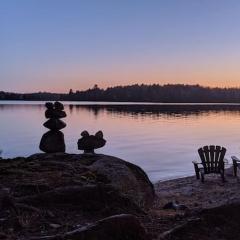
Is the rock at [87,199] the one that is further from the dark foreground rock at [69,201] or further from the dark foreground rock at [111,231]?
the dark foreground rock at [111,231]

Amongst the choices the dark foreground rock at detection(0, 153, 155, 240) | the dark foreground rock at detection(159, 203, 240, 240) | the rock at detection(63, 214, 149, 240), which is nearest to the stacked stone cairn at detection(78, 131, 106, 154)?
the dark foreground rock at detection(0, 153, 155, 240)

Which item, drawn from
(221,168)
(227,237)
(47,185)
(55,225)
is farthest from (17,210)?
(221,168)

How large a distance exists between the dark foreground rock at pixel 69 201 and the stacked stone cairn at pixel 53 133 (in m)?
6.52

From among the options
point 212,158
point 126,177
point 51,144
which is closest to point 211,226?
point 126,177

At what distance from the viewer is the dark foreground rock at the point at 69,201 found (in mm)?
5152

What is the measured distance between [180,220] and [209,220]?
42 cm

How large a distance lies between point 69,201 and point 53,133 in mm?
10302

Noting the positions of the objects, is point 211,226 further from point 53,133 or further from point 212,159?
point 53,133

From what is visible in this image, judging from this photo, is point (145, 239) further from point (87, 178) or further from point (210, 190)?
point (210, 190)

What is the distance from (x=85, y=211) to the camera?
642 centimetres

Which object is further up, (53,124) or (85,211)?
(53,124)

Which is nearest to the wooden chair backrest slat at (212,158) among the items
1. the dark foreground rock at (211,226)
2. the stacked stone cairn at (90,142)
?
the stacked stone cairn at (90,142)

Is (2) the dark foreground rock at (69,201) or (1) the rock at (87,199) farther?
(1) the rock at (87,199)

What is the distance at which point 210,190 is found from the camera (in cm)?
1365
